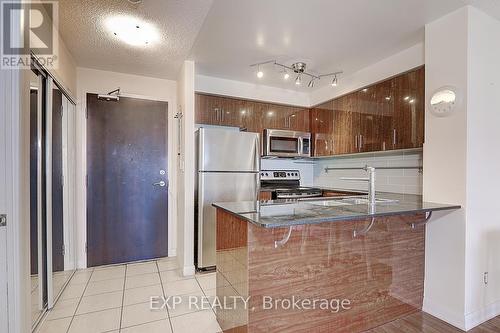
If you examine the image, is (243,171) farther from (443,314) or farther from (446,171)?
(443,314)

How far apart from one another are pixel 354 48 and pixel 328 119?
1220 mm

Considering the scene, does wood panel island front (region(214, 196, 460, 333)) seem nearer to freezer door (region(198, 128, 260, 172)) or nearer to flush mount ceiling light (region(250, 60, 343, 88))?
Answer: freezer door (region(198, 128, 260, 172))

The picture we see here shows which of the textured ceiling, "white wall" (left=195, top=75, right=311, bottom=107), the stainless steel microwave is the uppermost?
the textured ceiling

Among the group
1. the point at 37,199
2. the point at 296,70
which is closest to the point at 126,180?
the point at 37,199

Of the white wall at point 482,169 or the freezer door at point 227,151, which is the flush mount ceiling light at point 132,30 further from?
the white wall at point 482,169

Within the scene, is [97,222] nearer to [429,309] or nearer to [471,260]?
[429,309]

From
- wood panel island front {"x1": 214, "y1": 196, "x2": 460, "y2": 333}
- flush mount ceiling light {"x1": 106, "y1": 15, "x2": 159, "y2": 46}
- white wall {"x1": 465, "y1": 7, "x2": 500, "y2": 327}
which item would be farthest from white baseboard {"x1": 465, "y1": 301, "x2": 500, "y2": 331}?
flush mount ceiling light {"x1": 106, "y1": 15, "x2": 159, "y2": 46}

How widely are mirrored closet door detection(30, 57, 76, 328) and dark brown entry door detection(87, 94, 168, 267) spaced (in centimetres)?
31

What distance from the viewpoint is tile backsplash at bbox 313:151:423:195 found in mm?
2865

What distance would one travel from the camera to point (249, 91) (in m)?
3.68

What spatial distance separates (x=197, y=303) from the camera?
2289mm

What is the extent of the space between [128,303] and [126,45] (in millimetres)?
2445

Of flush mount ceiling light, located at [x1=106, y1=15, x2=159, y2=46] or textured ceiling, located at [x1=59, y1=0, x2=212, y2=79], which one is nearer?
textured ceiling, located at [x1=59, y1=0, x2=212, y2=79]

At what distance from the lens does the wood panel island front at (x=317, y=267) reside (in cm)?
152
